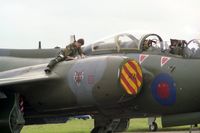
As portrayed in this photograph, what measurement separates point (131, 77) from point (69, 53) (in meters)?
2.19

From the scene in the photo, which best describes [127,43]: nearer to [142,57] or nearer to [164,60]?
[142,57]

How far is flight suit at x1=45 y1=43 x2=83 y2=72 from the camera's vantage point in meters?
10.9

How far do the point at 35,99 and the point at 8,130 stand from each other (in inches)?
38.2

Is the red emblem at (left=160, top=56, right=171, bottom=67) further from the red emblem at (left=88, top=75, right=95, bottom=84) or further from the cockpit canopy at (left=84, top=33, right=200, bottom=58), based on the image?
the red emblem at (left=88, top=75, right=95, bottom=84)

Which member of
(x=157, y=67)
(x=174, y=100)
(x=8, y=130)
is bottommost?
(x=8, y=130)

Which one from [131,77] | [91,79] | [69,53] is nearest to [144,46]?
[131,77]

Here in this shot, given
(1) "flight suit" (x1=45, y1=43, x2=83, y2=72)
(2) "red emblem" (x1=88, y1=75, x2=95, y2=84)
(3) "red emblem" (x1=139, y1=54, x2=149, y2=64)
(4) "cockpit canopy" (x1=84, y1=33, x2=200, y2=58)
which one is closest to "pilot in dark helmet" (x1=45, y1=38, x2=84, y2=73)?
(1) "flight suit" (x1=45, y1=43, x2=83, y2=72)

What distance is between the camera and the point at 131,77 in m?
9.57

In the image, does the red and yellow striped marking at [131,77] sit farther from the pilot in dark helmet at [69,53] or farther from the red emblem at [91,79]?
the pilot in dark helmet at [69,53]

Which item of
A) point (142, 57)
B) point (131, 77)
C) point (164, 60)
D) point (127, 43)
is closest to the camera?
point (131, 77)

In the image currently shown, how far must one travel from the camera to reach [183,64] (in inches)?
376

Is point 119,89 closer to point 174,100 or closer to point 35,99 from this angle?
point 174,100

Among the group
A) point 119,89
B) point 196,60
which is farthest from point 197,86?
point 119,89

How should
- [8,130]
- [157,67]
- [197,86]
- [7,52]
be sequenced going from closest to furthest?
[197,86] < [157,67] < [8,130] < [7,52]
